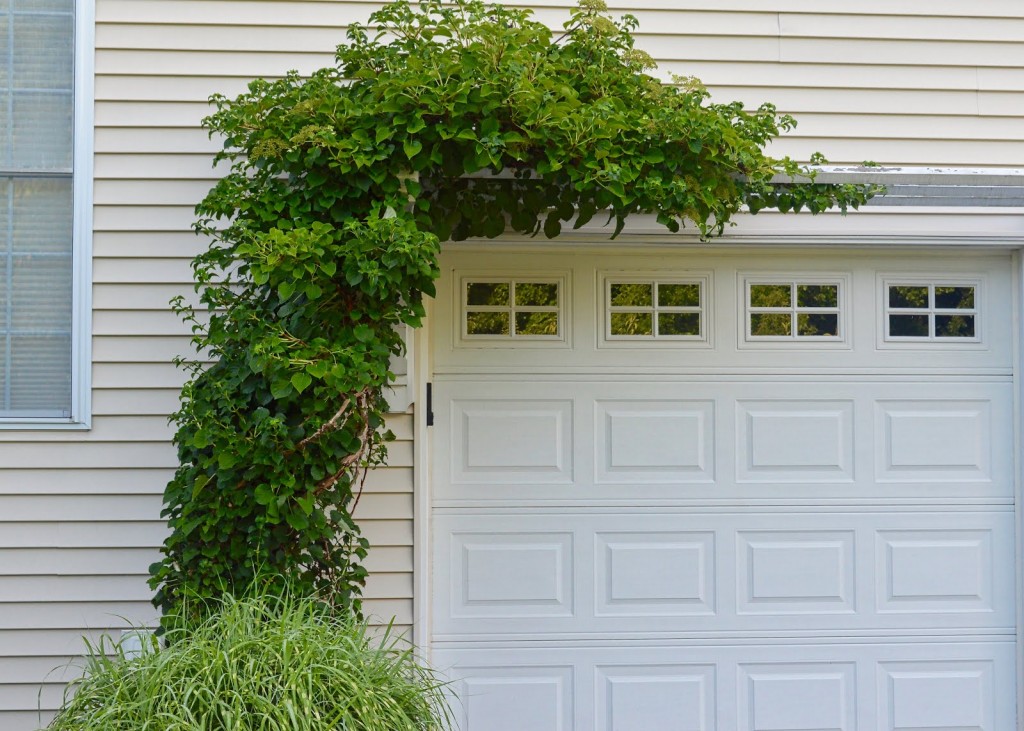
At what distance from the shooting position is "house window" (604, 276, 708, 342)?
398 centimetres

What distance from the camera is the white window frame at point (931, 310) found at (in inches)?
159

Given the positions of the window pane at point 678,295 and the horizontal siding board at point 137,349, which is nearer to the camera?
the horizontal siding board at point 137,349

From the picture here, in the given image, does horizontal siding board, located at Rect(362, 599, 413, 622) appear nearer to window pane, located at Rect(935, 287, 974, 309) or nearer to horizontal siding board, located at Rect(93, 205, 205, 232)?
horizontal siding board, located at Rect(93, 205, 205, 232)

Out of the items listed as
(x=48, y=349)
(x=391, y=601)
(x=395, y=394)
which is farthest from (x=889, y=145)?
(x=48, y=349)

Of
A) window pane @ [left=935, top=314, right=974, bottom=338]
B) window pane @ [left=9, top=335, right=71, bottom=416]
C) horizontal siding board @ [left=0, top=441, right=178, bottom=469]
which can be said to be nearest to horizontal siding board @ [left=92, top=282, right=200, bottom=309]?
window pane @ [left=9, top=335, right=71, bottom=416]

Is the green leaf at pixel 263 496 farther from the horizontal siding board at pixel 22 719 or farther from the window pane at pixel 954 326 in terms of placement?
the window pane at pixel 954 326

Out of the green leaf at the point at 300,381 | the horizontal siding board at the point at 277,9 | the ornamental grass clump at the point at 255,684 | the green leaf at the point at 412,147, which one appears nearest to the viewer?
the ornamental grass clump at the point at 255,684

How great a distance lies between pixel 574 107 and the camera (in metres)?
3.15

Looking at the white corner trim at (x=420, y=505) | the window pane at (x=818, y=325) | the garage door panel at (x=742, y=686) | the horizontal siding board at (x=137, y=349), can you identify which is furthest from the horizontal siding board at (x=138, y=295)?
the window pane at (x=818, y=325)

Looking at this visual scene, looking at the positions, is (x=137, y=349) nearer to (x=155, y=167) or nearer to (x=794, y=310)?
(x=155, y=167)

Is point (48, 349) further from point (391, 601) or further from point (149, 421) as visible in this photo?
point (391, 601)

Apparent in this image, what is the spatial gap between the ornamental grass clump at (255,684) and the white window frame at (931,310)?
2.43 metres

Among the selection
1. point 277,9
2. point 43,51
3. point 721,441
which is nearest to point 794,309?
point 721,441

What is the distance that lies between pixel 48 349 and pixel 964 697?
399cm
